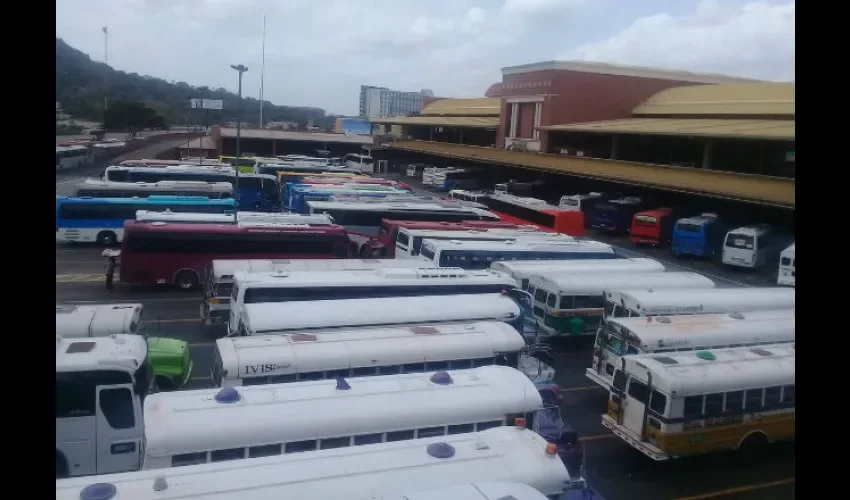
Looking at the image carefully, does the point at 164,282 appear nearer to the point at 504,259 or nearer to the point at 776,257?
the point at 504,259

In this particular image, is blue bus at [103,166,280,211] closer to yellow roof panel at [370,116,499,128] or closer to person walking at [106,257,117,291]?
person walking at [106,257,117,291]

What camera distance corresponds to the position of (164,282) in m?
16.0

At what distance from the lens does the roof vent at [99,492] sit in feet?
16.2

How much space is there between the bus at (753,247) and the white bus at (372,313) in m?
11.7

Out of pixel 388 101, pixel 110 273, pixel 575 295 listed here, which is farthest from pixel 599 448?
pixel 388 101

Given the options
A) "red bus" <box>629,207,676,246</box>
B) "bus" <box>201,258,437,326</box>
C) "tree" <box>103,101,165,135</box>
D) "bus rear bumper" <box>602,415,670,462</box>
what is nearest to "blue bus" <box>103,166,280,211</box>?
"tree" <box>103,101,165,135</box>

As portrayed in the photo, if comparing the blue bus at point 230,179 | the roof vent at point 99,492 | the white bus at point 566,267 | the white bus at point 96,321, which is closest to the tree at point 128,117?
the blue bus at point 230,179

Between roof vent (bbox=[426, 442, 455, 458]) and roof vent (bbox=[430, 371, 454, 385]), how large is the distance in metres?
1.73

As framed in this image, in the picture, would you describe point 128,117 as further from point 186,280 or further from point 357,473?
point 357,473

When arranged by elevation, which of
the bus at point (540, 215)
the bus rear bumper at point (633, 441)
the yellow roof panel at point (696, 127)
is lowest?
the bus rear bumper at point (633, 441)

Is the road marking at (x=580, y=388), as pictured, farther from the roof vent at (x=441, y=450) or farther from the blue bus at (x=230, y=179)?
the blue bus at (x=230, y=179)
